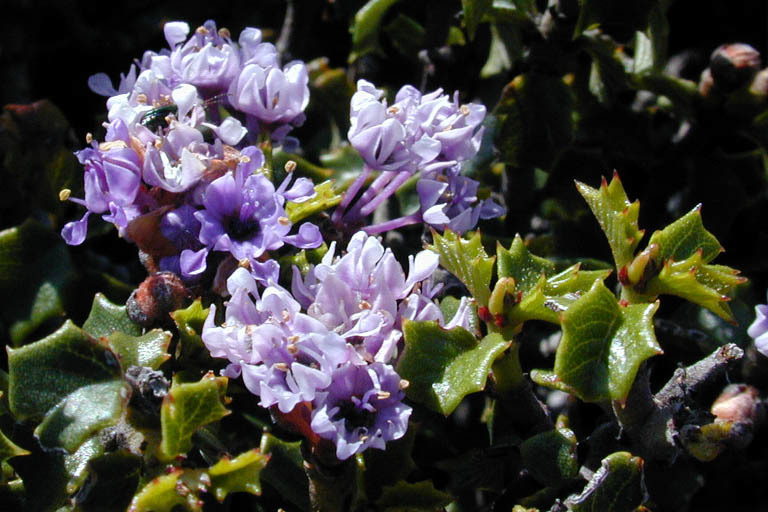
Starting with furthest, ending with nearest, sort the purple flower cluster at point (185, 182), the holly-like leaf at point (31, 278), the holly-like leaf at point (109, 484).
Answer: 1. the holly-like leaf at point (31, 278)
2. the purple flower cluster at point (185, 182)
3. the holly-like leaf at point (109, 484)

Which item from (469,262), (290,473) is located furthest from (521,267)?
(290,473)

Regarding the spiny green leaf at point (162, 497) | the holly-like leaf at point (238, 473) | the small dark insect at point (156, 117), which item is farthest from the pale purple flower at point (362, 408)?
the small dark insect at point (156, 117)

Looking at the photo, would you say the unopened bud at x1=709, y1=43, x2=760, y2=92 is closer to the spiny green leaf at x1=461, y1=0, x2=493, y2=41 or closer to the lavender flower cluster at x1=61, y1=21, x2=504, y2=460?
the spiny green leaf at x1=461, y1=0, x2=493, y2=41

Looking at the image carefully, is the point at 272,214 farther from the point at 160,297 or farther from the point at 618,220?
the point at 618,220

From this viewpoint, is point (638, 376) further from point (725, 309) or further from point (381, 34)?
point (381, 34)

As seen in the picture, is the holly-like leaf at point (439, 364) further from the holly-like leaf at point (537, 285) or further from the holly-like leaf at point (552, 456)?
the holly-like leaf at point (552, 456)

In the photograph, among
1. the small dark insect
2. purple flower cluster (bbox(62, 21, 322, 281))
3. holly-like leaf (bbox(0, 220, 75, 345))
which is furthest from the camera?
holly-like leaf (bbox(0, 220, 75, 345))

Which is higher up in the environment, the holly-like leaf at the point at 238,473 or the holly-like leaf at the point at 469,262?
the holly-like leaf at the point at 469,262

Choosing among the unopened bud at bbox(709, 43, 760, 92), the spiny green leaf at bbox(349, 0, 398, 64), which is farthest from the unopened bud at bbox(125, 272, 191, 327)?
the unopened bud at bbox(709, 43, 760, 92)
